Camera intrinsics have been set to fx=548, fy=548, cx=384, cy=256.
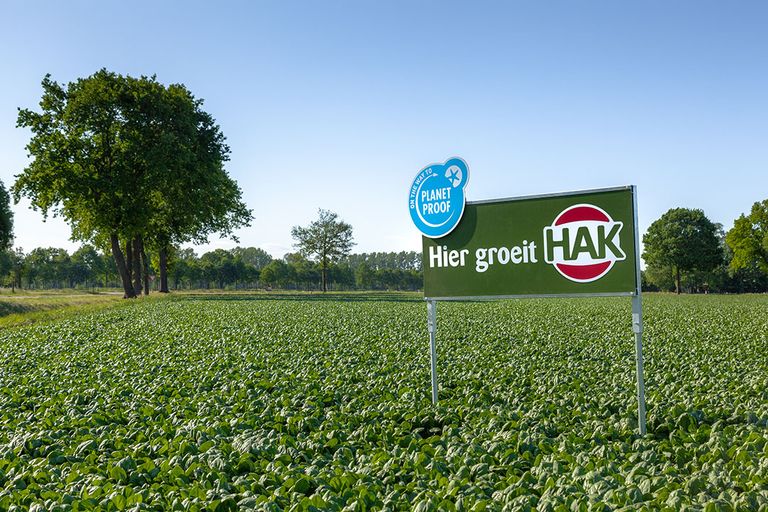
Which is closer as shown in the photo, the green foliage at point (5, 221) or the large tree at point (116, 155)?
the large tree at point (116, 155)

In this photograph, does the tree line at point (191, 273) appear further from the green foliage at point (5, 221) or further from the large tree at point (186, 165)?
the large tree at point (186, 165)

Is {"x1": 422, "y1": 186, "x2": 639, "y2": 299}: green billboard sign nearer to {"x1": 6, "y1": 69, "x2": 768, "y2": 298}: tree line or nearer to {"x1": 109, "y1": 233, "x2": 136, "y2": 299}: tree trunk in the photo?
{"x1": 6, "y1": 69, "x2": 768, "y2": 298}: tree line

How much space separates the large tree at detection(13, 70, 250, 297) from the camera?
39.8m

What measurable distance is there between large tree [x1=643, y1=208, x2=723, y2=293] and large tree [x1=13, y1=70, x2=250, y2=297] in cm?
6172

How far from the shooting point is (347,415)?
8211 mm

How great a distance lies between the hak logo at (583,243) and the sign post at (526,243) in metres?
0.01

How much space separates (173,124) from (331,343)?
31.8 metres

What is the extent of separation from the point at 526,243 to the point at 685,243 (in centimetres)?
7759

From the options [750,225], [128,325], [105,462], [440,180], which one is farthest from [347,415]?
[750,225]

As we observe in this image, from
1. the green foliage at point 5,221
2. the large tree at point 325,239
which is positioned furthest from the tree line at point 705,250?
the green foliage at point 5,221

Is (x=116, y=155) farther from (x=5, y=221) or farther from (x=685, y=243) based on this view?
(x=685, y=243)

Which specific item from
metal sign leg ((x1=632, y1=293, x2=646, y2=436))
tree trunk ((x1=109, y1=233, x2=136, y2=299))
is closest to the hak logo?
metal sign leg ((x1=632, y1=293, x2=646, y2=436))

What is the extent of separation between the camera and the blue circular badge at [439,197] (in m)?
8.48

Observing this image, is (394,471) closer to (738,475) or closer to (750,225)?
(738,475)
